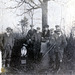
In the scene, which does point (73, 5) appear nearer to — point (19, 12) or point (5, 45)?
point (19, 12)

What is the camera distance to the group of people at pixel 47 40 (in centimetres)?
908

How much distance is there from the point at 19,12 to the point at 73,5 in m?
1.75

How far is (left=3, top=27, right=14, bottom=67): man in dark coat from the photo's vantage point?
901 cm

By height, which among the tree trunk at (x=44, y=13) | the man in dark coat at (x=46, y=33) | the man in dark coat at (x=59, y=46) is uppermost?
the tree trunk at (x=44, y=13)

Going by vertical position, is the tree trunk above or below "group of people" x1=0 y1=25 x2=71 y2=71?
above

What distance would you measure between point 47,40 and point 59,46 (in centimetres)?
44

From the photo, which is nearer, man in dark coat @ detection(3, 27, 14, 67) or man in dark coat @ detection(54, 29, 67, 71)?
man in dark coat @ detection(3, 27, 14, 67)

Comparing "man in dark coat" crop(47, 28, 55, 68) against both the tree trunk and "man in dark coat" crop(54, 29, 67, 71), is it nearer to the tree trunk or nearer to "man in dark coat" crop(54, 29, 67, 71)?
"man in dark coat" crop(54, 29, 67, 71)

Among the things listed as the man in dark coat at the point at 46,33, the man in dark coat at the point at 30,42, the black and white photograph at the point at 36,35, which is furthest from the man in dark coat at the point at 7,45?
the man in dark coat at the point at 46,33

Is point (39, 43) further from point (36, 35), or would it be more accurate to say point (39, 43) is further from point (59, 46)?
point (59, 46)

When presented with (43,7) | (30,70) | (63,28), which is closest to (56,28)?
(63,28)

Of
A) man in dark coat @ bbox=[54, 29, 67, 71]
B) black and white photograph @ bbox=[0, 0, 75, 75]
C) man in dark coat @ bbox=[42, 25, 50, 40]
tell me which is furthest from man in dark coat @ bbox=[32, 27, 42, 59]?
man in dark coat @ bbox=[54, 29, 67, 71]

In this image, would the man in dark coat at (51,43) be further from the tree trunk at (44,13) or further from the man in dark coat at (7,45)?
the man in dark coat at (7,45)

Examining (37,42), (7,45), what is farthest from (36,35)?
(7,45)
